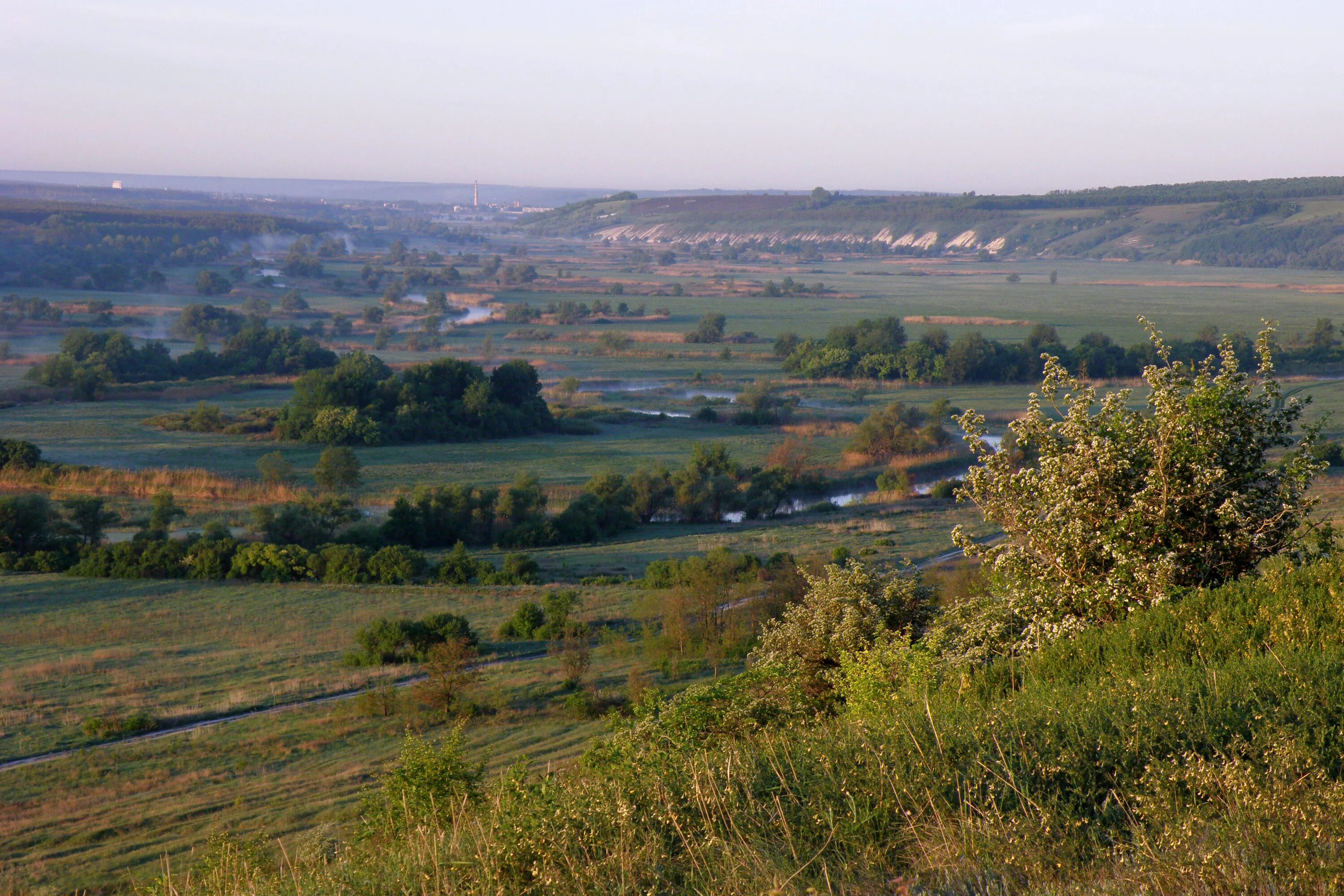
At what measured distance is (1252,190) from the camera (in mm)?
189250

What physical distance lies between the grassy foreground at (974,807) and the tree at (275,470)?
133ft

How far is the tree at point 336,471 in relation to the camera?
43.7 meters

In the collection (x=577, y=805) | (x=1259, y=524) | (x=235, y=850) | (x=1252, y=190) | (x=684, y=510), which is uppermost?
(x=1252, y=190)

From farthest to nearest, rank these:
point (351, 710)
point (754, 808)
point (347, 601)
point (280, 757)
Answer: point (347, 601) < point (351, 710) < point (280, 757) < point (754, 808)

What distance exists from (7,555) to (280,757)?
64.6 ft

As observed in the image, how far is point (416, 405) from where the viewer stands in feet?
189

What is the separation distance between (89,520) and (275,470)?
36.2ft

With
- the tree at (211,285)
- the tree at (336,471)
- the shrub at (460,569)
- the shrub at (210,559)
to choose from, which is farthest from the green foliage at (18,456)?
the tree at (211,285)

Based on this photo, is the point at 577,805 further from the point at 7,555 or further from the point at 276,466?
the point at 276,466

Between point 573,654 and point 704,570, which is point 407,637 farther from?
point 704,570

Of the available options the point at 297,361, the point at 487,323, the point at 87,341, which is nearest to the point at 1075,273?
the point at 487,323

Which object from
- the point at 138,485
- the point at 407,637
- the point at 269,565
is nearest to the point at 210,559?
the point at 269,565

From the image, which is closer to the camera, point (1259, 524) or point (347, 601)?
point (1259, 524)

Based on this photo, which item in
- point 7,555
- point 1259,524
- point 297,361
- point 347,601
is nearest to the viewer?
point 1259,524
